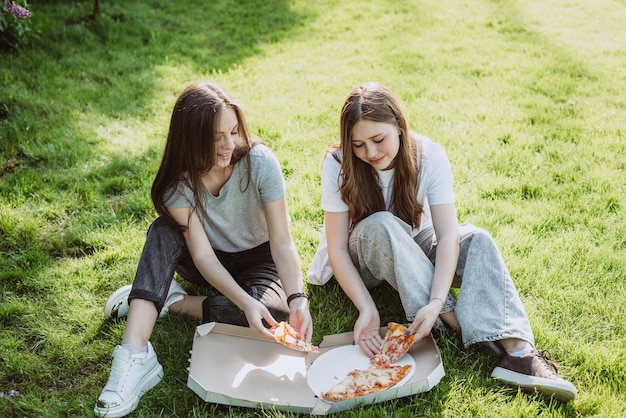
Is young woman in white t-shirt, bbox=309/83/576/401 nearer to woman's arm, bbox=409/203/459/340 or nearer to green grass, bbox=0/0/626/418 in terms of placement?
woman's arm, bbox=409/203/459/340

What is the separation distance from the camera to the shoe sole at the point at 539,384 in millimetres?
2125

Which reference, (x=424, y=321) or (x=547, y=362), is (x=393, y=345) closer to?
(x=424, y=321)

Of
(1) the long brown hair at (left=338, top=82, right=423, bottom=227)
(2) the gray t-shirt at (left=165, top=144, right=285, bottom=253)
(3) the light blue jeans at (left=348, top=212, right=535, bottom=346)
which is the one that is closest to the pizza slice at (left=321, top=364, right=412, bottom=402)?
(3) the light blue jeans at (left=348, top=212, right=535, bottom=346)

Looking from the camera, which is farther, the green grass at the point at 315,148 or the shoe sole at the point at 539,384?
the green grass at the point at 315,148

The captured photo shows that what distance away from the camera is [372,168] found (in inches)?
101

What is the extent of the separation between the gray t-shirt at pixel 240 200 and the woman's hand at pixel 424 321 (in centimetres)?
76

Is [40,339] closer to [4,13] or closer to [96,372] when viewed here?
[96,372]

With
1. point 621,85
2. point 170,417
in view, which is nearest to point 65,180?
point 170,417

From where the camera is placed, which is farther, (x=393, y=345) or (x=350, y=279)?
(x=350, y=279)

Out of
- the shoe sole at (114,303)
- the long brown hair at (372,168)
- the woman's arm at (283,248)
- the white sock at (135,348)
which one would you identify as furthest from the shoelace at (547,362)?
the shoe sole at (114,303)

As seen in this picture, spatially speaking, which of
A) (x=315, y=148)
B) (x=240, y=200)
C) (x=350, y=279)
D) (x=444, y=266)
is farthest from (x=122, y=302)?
(x=315, y=148)

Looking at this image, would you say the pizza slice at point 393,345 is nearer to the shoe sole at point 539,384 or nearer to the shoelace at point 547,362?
the shoe sole at point 539,384

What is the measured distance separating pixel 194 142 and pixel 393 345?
1076 mm

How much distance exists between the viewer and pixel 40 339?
2.68 metres
